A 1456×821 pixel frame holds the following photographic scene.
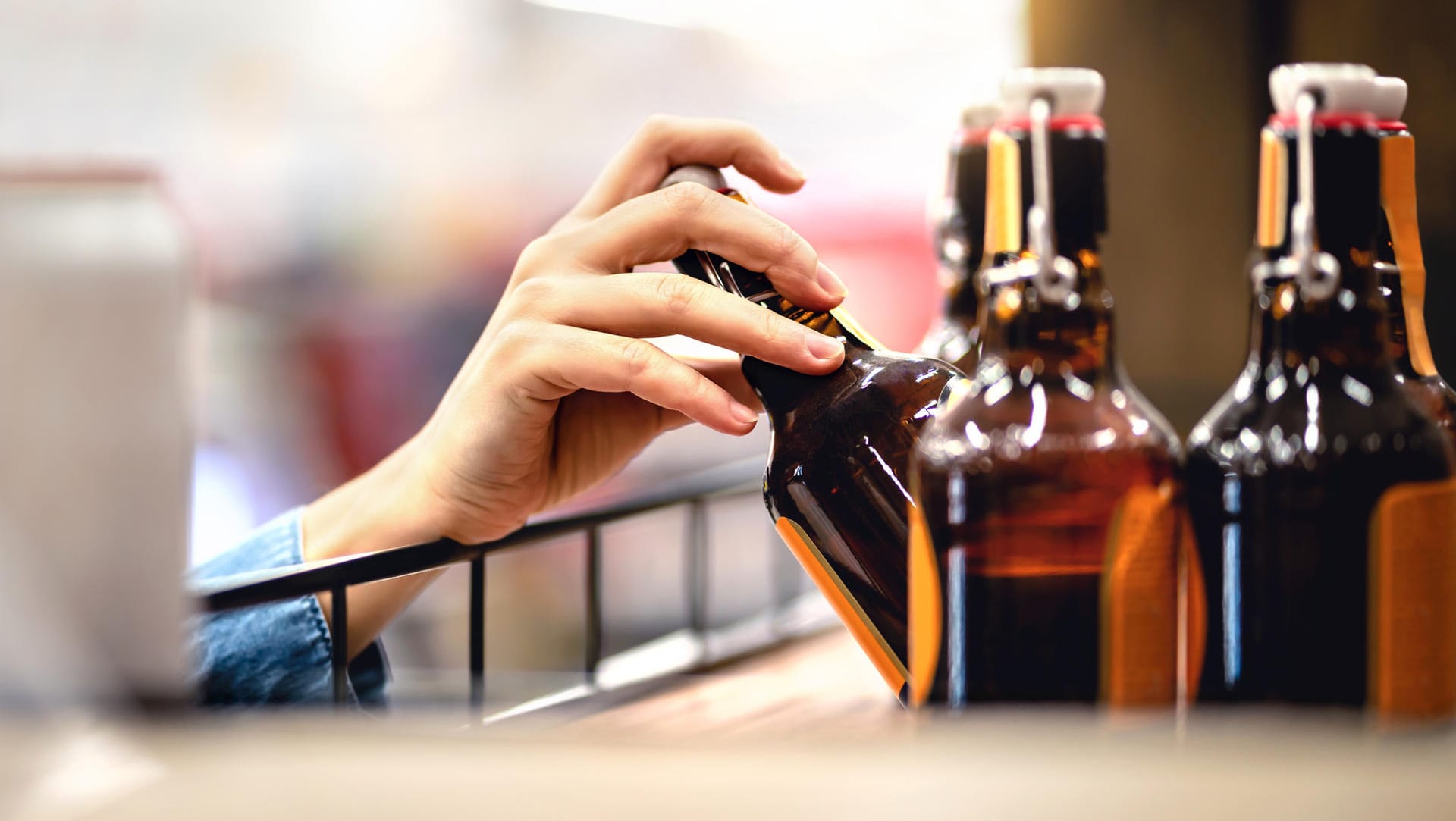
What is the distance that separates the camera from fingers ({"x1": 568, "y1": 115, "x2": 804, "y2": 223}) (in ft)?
2.49

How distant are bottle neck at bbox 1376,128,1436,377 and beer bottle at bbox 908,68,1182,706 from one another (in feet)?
0.34

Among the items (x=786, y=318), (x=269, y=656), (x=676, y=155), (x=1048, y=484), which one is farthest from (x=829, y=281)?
(x=269, y=656)

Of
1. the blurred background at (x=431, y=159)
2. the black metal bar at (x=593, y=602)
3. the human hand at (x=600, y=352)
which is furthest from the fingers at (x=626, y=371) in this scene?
the blurred background at (x=431, y=159)

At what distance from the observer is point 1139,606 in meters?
0.36

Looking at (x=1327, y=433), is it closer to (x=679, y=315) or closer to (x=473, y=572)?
(x=679, y=315)

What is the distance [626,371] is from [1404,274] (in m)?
0.37

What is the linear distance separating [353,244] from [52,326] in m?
5.29

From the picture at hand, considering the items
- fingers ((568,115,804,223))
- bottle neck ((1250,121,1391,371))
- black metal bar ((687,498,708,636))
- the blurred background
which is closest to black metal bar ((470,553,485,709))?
fingers ((568,115,804,223))

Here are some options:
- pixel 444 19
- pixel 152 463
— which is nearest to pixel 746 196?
pixel 152 463

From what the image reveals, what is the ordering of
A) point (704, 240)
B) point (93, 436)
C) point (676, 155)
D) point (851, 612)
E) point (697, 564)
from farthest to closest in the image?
point (697, 564) < point (676, 155) < point (704, 240) < point (851, 612) < point (93, 436)

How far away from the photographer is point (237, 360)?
4652 millimetres

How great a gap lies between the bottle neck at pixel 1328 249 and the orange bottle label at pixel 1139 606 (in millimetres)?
73

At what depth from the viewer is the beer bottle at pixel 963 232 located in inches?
29.6

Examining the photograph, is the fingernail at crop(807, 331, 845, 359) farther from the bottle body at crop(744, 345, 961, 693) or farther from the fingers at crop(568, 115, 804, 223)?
the fingers at crop(568, 115, 804, 223)
